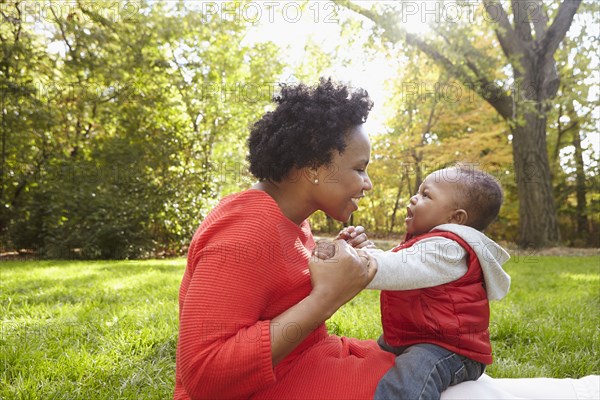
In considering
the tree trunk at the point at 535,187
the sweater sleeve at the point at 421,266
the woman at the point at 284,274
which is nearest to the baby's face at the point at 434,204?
the sweater sleeve at the point at 421,266

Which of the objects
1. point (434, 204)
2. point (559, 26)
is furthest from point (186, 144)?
point (434, 204)

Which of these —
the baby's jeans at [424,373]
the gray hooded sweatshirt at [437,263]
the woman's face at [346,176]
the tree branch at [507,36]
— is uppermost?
the tree branch at [507,36]

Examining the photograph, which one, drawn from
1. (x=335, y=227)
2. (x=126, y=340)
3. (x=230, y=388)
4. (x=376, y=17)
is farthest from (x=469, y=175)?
(x=335, y=227)

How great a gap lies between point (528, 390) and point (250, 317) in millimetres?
895

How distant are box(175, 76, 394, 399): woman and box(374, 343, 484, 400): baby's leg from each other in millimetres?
54

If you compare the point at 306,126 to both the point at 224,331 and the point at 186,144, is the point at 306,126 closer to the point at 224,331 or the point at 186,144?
the point at 224,331

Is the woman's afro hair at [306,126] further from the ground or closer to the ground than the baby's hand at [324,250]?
further from the ground

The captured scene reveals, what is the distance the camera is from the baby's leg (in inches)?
52.0

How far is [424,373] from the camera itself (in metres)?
1.38

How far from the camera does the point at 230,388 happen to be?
3.98 feet

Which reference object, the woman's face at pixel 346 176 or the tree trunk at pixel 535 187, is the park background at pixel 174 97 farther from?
the woman's face at pixel 346 176

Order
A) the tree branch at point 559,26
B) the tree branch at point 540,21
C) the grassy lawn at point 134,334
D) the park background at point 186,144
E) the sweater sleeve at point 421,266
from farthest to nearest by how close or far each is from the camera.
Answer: the tree branch at point 540,21 < the tree branch at point 559,26 < the park background at point 186,144 < the grassy lawn at point 134,334 < the sweater sleeve at point 421,266

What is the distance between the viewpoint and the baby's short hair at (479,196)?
1947 mm

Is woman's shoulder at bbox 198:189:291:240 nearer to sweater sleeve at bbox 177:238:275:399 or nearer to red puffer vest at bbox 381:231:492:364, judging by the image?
sweater sleeve at bbox 177:238:275:399
